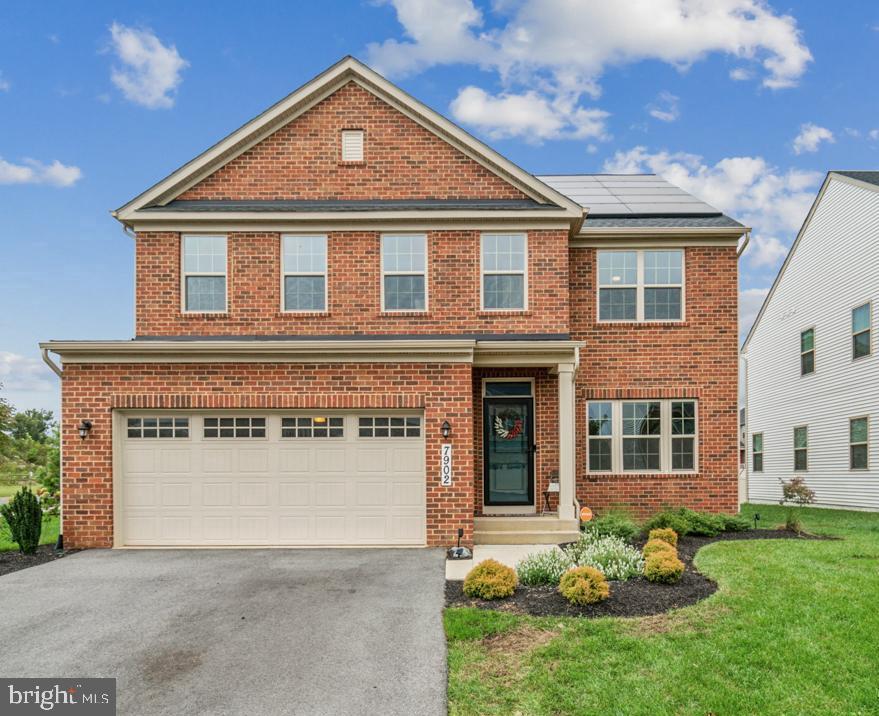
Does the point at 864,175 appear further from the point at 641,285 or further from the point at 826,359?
the point at 641,285

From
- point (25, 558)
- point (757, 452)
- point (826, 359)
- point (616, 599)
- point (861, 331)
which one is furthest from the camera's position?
point (757, 452)

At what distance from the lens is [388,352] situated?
1195 centimetres

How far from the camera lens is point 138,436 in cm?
1214

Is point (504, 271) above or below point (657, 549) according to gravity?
above

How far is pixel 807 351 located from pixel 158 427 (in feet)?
62.7

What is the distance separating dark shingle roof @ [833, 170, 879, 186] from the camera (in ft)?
62.9

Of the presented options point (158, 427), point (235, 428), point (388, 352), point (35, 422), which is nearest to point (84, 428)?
point (158, 427)

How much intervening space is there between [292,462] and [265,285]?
3880 mm

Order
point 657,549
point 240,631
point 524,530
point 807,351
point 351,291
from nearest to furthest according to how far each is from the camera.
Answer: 1. point 240,631
2. point 657,549
3. point 524,530
4. point 351,291
5. point 807,351

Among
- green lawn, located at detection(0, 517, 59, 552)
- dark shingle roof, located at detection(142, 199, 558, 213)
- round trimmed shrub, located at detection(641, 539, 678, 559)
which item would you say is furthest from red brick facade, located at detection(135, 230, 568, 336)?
round trimmed shrub, located at detection(641, 539, 678, 559)

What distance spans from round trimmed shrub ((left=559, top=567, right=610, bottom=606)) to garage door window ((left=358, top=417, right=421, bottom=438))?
4.45 metres

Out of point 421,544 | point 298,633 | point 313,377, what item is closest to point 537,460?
point 421,544

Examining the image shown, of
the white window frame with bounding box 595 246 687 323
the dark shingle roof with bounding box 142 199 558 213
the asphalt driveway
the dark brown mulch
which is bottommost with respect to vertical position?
the dark brown mulch

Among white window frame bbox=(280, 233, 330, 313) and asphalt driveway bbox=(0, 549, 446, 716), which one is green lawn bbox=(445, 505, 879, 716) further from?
white window frame bbox=(280, 233, 330, 313)
